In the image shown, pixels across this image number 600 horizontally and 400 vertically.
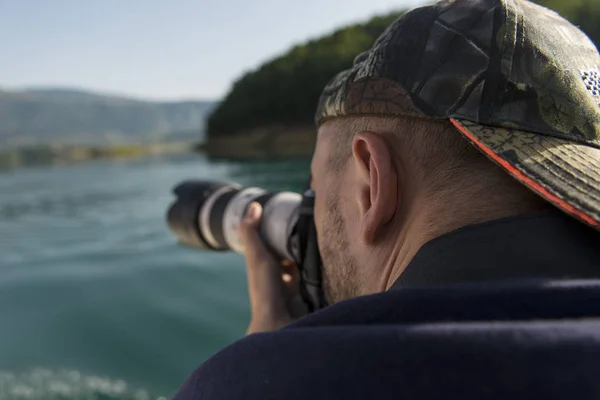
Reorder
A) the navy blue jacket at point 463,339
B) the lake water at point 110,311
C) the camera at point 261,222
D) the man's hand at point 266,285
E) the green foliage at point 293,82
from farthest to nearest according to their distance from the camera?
the green foliage at point 293,82
the lake water at point 110,311
the man's hand at point 266,285
the camera at point 261,222
the navy blue jacket at point 463,339

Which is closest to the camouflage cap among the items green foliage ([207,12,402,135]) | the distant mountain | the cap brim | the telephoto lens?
the cap brim

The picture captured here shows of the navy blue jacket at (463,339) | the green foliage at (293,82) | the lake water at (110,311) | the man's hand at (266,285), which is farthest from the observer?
the green foliage at (293,82)

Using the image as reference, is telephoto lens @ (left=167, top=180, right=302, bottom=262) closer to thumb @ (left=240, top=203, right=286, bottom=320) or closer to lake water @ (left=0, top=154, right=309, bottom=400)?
thumb @ (left=240, top=203, right=286, bottom=320)

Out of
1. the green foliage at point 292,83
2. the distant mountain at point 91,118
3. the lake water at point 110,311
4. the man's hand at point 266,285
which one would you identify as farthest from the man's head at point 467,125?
the distant mountain at point 91,118

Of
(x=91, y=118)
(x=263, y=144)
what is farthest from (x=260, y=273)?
(x=91, y=118)

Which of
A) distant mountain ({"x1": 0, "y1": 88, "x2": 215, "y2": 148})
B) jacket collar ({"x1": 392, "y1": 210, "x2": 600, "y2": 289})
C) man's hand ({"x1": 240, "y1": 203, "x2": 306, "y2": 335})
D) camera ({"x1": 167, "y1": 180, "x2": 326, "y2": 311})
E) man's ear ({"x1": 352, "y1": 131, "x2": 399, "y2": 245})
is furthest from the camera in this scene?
distant mountain ({"x1": 0, "y1": 88, "x2": 215, "y2": 148})

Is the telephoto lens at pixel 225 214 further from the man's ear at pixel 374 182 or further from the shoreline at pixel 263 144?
the shoreline at pixel 263 144

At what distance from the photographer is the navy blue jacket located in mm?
284

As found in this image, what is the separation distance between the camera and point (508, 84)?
1.60 ft

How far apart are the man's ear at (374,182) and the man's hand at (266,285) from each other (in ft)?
1.51

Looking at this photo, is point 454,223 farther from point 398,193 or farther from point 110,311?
point 110,311

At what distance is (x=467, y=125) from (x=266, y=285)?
24.9 inches

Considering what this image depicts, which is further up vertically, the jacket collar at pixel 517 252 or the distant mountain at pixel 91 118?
the jacket collar at pixel 517 252

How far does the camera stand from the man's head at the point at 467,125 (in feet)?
1.51
